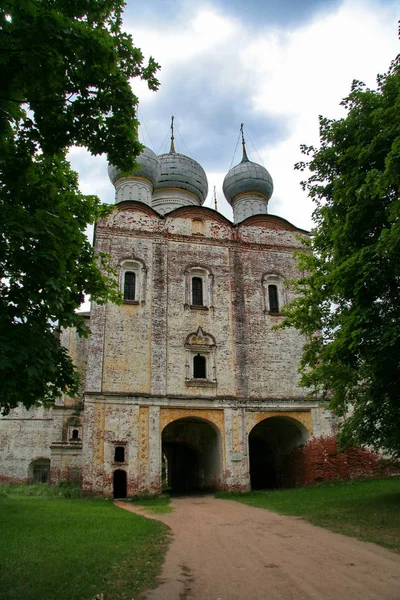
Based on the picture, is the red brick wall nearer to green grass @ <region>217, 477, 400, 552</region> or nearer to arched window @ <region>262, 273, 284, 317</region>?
green grass @ <region>217, 477, 400, 552</region>

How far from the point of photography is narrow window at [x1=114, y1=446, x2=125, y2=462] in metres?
18.9

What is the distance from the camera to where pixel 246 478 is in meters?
19.8

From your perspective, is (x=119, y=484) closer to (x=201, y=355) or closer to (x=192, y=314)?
(x=201, y=355)

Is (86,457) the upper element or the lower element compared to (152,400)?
lower

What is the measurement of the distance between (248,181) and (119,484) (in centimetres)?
1881

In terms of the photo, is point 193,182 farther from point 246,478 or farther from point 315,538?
point 315,538

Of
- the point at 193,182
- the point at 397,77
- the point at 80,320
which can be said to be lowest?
the point at 80,320

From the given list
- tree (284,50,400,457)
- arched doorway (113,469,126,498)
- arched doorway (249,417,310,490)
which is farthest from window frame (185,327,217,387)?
tree (284,50,400,457)

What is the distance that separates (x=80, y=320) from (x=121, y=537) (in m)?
4.52

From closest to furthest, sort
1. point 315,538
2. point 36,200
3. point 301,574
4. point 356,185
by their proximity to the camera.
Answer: point 301,574, point 36,200, point 315,538, point 356,185

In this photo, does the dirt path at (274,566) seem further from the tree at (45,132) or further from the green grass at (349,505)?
the tree at (45,132)

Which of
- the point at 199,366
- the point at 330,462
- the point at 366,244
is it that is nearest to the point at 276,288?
the point at 199,366

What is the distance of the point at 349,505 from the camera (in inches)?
504

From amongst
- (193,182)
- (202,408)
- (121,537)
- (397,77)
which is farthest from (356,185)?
(193,182)
